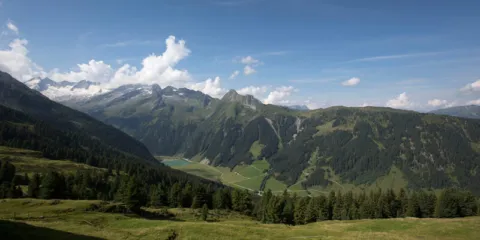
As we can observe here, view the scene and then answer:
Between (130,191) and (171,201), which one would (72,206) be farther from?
(171,201)

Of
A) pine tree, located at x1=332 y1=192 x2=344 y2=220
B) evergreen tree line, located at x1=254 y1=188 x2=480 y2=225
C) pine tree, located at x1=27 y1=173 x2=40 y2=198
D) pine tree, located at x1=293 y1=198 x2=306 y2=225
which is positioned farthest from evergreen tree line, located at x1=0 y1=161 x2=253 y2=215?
pine tree, located at x1=332 y1=192 x2=344 y2=220

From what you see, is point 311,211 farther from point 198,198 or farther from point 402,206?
point 198,198

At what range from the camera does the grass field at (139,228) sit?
45625 millimetres

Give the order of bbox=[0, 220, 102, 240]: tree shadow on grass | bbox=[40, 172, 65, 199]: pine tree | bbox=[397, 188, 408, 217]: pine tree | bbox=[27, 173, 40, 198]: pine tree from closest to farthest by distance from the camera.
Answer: bbox=[0, 220, 102, 240]: tree shadow on grass
bbox=[40, 172, 65, 199]: pine tree
bbox=[27, 173, 40, 198]: pine tree
bbox=[397, 188, 408, 217]: pine tree

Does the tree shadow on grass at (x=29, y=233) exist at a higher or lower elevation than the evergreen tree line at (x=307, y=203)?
higher

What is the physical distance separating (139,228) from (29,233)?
53.4 feet

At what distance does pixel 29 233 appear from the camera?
1644 inches

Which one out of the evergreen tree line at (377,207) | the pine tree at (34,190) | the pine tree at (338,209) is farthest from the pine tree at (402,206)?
the pine tree at (34,190)

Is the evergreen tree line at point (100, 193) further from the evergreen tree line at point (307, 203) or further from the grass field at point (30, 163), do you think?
the grass field at point (30, 163)

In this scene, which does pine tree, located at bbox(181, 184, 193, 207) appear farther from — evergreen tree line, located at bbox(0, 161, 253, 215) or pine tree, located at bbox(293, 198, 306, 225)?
pine tree, located at bbox(293, 198, 306, 225)

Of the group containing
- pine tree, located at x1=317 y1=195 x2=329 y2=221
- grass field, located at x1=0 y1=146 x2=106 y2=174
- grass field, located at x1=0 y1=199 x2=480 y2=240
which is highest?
grass field, located at x1=0 y1=199 x2=480 y2=240

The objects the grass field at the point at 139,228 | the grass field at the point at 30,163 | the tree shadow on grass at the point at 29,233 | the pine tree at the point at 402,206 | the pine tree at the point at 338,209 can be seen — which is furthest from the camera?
the grass field at the point at 30,163

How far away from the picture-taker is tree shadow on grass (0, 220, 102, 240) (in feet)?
130

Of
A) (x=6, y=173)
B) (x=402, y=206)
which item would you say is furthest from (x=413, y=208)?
(x=6, y=173)
